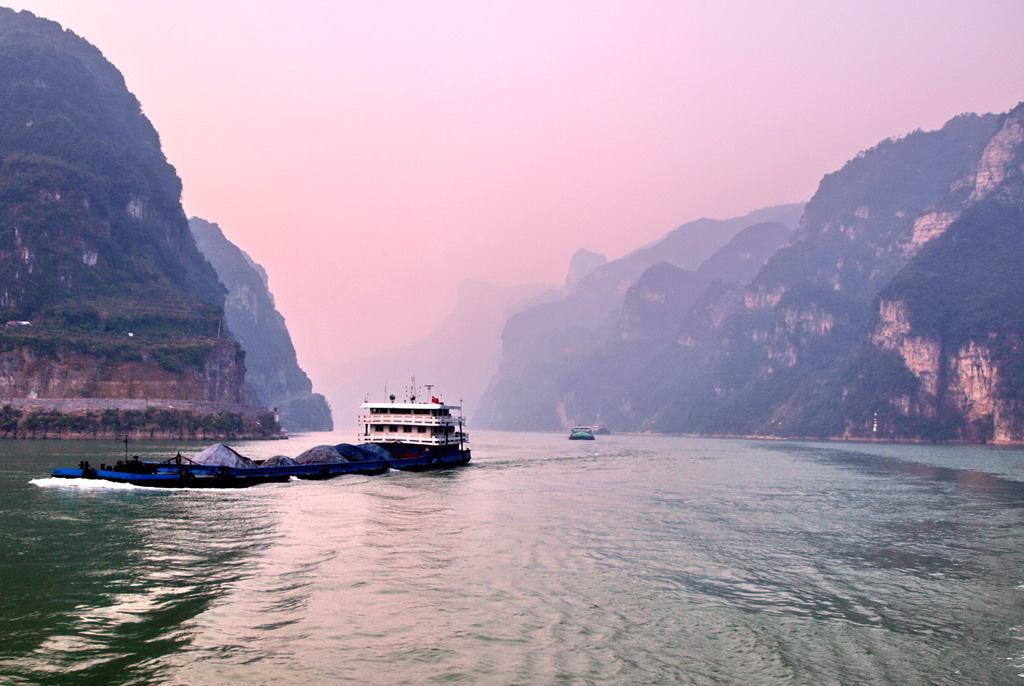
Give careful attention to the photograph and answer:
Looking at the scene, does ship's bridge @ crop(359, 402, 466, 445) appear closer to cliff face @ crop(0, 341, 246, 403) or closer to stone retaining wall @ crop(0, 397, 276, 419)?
stone retaining wall @ crop(0, 397, 276, 419)

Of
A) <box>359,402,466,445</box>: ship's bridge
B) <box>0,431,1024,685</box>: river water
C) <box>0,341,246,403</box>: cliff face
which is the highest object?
<box>0,341,246,403</box>: cliff face

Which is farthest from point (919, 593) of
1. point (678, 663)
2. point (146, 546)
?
point (146, 546)

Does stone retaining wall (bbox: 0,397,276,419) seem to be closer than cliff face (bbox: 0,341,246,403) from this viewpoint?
Yes

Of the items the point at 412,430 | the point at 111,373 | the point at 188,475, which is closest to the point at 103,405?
the point at 111,373

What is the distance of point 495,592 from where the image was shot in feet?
89.1

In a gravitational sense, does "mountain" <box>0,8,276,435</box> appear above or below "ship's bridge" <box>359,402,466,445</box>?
above

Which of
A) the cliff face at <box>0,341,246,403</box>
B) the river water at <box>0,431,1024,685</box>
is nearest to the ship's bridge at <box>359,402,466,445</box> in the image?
the river water at <box>0,431,1024,685</box>

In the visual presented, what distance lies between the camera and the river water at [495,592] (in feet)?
63.4

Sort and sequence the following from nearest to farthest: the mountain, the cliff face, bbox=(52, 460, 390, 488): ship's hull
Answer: bbox=(52, 460, 390, 488): ship's hull, the cliff face, the mountain

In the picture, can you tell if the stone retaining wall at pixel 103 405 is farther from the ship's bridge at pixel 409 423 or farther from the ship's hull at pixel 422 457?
the ship's hull at pixel 422 457

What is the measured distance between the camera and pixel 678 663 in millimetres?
19734

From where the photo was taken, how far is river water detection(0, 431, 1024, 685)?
19.3 metres

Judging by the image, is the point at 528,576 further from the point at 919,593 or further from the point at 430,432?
the point at 430,432

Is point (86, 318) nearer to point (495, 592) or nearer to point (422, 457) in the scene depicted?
point (422, 457)
